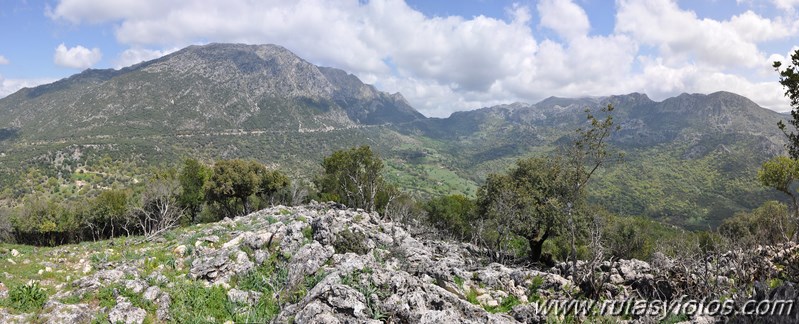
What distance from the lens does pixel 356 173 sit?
1848 inches

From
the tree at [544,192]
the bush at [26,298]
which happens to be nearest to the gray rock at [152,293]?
the bush at [26,298]

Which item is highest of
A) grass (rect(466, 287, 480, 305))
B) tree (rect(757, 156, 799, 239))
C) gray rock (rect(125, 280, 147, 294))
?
tree (rect(757, 156, 799, 239))

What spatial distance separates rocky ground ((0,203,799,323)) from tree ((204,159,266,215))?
66.2ft

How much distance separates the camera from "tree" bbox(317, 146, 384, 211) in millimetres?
46344

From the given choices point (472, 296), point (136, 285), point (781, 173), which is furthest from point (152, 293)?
point (781, 173)

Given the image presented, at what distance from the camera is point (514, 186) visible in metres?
36.7

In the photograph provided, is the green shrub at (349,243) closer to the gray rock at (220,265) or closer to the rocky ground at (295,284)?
the rocky ground at (295,284)

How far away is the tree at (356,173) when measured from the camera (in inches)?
1825

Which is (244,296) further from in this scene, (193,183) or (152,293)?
(193,183)

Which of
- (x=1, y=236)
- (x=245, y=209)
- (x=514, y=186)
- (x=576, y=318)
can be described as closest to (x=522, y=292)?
(x=576, y=318)

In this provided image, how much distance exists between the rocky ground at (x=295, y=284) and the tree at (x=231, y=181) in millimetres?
20175

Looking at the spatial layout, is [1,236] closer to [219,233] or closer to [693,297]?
[219,233]

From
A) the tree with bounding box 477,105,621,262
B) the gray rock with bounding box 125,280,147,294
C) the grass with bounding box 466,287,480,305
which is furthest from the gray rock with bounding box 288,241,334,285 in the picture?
the tree with bounding box 477,105,621,262

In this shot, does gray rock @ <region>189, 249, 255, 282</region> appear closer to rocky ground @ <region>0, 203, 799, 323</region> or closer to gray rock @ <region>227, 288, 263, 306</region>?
rocky ground @ <region>0, 203, 799, 323</region>
